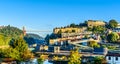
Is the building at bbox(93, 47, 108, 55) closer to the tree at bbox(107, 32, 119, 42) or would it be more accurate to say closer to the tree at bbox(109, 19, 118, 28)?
the tree at bbox(107, 32, 119, 42)

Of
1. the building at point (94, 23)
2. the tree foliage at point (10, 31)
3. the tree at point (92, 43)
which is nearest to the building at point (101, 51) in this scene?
the tree at point (92, 43)

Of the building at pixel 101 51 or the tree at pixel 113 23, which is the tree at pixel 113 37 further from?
the building at pixel 101 51

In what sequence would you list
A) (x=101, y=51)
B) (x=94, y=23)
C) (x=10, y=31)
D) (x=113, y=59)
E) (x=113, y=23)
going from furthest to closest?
1. (x=10, y=31)
2. (x=94, y=23)
3. (x=113, y=23)
4. (x=101, y=51)
5. (x=113, y=59)

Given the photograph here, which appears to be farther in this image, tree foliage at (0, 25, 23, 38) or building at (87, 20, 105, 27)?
tree foliage at (0, 25, 23, 38)

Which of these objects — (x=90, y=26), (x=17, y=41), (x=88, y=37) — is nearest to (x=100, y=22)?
(x=90, y=26)

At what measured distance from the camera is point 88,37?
72875mm

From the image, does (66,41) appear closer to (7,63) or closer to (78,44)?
(78,44)

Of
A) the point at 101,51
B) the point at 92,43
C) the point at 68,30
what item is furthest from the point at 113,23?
the point at 101,51

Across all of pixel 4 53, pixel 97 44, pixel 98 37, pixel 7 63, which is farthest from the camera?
pixel 98 37

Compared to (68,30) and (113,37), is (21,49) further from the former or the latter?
(68,30)

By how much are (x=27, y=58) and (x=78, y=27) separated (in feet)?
133

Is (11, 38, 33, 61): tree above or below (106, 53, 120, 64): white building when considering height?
above

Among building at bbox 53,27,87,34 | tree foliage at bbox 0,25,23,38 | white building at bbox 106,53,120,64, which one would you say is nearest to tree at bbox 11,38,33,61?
white building at bbox 106,53,120,64

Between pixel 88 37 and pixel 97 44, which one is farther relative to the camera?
pixel 88 37
